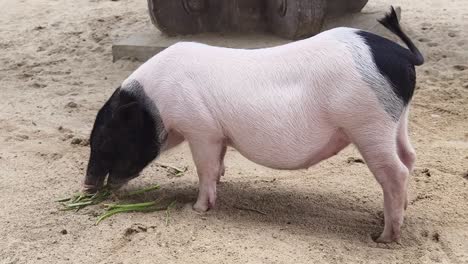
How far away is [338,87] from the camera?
8.60 feet

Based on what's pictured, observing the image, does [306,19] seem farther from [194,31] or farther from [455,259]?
[455,259]

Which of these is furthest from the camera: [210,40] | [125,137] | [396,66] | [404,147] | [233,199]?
[210,40]

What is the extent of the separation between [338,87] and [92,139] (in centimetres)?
118

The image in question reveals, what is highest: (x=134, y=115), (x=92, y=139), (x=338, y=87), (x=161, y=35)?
(x=338, y=87)

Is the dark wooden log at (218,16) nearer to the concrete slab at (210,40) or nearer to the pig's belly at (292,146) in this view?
the concrete slab at (210,40)

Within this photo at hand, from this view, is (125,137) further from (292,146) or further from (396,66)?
(396,66)

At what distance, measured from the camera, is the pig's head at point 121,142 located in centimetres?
290

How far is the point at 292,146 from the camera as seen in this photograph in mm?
2727

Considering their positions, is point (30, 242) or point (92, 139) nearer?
point (30, 242)

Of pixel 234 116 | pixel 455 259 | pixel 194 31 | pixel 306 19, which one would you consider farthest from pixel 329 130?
pixel 194 31

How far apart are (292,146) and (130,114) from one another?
0.73 meters

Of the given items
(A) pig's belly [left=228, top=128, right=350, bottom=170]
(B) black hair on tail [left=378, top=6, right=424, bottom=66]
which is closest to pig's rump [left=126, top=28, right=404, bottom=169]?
(A) pig's belly [left=228, top=128, right=350, bottom=170]

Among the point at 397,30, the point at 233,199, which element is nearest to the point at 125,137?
the point at 233,199

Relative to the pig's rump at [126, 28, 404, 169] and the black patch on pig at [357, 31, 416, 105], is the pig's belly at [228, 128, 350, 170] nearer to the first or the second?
the pig's rump at [126, 28, 404, 169]
